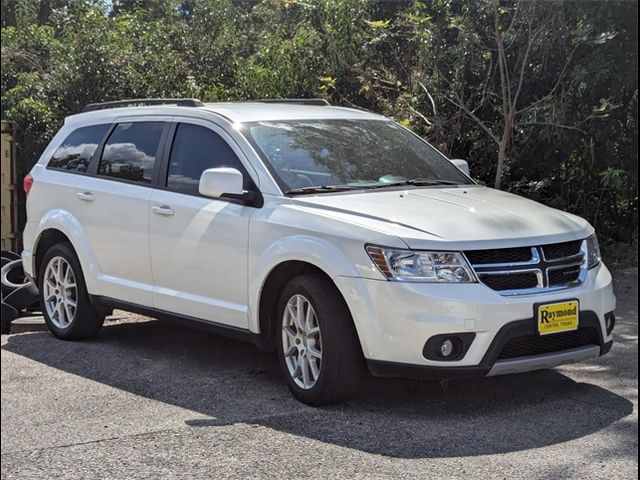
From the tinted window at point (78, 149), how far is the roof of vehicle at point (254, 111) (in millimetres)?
199

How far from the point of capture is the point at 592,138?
→ 1096cm

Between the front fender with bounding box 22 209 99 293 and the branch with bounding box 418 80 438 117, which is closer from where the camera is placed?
the front fender with bounding box 22 209 99 293

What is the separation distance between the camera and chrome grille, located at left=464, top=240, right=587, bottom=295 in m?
5.89

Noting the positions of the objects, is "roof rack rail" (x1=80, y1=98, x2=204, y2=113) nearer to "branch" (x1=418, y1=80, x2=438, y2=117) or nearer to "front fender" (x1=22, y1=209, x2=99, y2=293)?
"front fender" (x1=22, y1=209, x2=99, y2=293)

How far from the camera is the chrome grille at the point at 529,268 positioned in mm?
5887

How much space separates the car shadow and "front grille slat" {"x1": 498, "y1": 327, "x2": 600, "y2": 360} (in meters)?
0.35

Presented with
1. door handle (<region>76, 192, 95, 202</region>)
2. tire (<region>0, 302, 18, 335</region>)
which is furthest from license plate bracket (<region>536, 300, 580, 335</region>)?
tire (<region>0, 302, 18, 335</region>)

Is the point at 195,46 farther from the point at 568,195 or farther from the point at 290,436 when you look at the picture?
the point at 290,436

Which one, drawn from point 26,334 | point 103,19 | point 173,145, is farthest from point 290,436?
point 103,19

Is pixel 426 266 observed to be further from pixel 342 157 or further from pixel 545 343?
pixel 342 157

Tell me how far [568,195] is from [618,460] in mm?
6663

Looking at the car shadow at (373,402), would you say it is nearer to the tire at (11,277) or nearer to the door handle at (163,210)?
the door handle at (163,210)

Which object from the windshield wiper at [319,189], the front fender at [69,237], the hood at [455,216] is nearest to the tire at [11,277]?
the front fender at [69,237]

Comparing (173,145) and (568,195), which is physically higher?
(173,145)
